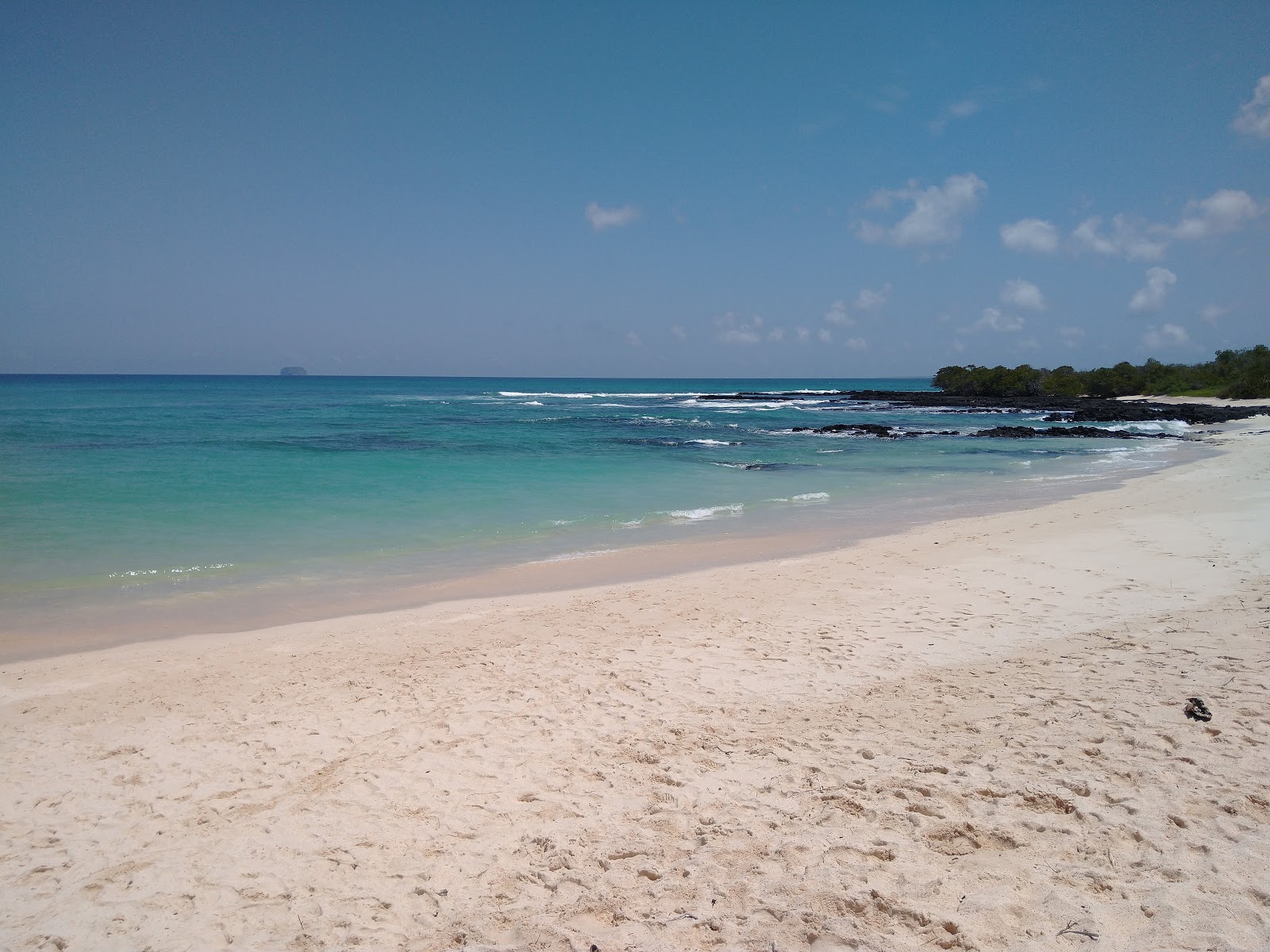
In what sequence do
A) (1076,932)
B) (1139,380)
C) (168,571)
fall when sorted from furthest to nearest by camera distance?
(1139,380)
(168,571)
(1076,932)

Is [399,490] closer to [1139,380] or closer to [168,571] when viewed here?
[168,571]

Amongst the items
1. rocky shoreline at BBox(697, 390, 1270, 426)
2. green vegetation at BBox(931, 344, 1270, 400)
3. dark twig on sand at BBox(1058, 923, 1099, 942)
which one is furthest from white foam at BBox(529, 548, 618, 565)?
green vegetation at BBox(931, 344, 1270, 400)

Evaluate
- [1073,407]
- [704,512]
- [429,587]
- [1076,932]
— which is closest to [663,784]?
[1076,932]

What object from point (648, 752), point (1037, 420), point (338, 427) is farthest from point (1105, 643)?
point (1037, 420)

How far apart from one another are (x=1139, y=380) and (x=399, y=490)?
7185 cm

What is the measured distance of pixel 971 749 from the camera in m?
4.25

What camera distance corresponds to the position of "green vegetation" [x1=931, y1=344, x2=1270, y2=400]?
52250mm

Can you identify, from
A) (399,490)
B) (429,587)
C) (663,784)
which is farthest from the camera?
(399,490)

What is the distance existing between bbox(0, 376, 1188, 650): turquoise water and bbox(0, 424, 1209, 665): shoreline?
0.22 metres

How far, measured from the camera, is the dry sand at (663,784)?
120 inches

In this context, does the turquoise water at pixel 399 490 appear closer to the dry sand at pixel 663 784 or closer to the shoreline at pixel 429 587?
the shoreline at pixel 429 587

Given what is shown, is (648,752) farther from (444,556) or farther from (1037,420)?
(1037,420)

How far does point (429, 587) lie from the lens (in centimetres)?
943

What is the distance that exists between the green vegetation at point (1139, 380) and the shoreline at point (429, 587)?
53865 mm
